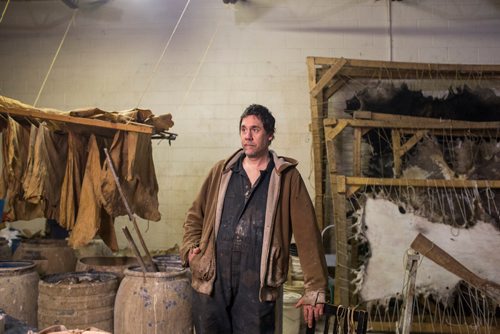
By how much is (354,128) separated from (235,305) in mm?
2871

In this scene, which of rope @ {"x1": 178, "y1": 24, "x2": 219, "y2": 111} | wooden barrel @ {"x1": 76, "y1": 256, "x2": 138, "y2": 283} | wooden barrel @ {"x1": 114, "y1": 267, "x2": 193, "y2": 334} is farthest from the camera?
rope @ {"x1": 178, "y1": 24, "x2": 219, "y2": 111}

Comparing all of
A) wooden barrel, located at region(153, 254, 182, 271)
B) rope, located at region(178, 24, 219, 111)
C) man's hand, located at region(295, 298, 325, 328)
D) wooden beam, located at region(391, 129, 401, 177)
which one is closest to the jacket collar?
man's hand, located at region(295, 298, 325, 328)

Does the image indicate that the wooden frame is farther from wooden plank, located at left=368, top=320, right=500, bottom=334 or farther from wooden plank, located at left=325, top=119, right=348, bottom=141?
wooden plank, located at left=368, top=320, right=500, bottom=334

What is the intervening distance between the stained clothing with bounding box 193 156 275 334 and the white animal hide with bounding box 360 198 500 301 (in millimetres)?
2057

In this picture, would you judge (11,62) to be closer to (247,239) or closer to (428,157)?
(247,239)

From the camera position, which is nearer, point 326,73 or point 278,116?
point 326,73

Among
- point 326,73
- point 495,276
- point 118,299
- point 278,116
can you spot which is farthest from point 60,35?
point 495,276

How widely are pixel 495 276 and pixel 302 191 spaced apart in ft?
8.93

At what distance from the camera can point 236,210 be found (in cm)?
251

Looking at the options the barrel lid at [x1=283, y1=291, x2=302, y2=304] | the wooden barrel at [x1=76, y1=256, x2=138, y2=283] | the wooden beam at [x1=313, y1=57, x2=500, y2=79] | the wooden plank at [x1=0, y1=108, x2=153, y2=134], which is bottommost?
the barrel lid at [x1=283, y1=291, x2=302, y2=304]

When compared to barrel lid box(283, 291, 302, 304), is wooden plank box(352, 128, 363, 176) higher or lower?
higher

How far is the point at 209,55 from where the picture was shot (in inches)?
223

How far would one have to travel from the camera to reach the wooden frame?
4363mm

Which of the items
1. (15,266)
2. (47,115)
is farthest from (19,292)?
(47,115)
